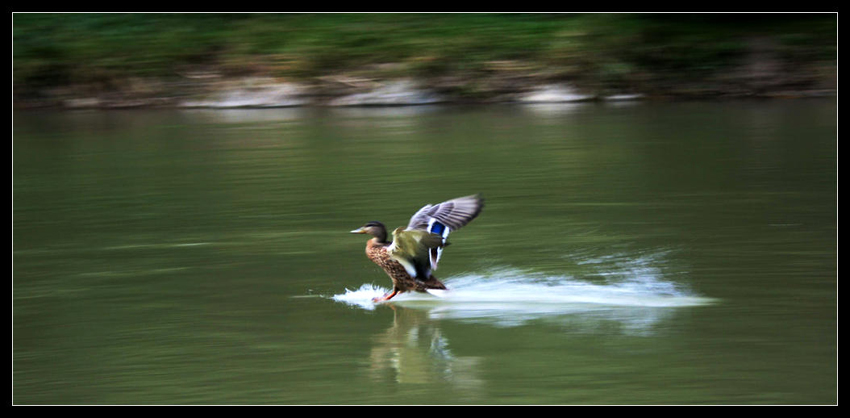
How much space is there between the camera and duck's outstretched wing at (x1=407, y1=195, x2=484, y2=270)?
5434 millimetres

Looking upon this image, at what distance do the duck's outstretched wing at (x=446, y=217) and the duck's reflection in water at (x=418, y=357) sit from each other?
0.39 m

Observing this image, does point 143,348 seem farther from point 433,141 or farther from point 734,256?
point 433,141

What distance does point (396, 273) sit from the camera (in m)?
5.71

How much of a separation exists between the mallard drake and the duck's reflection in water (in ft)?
0.59

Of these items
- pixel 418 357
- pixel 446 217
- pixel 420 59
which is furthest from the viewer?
pixel 420 59

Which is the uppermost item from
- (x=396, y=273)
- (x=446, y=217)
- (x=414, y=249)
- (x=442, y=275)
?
(x=446, y=217)

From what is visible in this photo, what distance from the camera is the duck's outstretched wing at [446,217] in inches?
214

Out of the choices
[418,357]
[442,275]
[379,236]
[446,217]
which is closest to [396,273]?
[379,236]

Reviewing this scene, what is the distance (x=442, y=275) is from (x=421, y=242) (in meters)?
1.09

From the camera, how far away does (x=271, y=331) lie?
546 cm

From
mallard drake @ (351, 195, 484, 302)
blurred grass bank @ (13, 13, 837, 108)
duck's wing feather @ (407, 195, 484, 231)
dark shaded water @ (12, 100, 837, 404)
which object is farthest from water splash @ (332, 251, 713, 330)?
blurred grass bank @ (13, 13, 837, 108)

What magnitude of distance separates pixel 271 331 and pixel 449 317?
0.85 metres

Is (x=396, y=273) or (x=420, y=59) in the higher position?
(x=420, y=59)

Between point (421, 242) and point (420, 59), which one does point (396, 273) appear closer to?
point (421, 242)
